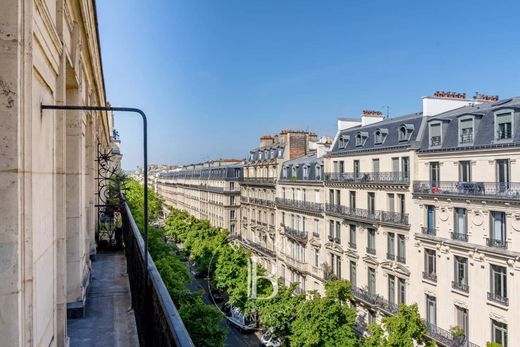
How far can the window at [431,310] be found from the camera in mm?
23125

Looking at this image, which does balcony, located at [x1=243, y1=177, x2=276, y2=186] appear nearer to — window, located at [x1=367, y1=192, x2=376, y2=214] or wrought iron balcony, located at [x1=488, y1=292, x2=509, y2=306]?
window, located at [x1=367, y1=192, x2=376, y2=214]

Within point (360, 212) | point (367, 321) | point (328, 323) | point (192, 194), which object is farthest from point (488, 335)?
point (192, 194)

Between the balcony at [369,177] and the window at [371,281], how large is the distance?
5.98 m

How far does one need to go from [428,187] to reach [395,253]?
4.95 meters

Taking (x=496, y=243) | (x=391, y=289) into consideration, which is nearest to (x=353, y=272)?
(x=391, y=289)

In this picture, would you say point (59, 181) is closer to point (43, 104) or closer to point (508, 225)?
point (43, 104)

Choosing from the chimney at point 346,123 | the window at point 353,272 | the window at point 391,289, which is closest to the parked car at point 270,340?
the window at point 353,272

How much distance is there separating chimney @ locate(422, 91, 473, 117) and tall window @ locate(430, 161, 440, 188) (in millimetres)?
3385

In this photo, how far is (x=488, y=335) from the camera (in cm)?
1981

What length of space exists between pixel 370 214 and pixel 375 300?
5539 millimetres

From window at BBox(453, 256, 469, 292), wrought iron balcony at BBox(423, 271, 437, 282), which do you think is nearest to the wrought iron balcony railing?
window at BBox(453, 256, 469, 292)

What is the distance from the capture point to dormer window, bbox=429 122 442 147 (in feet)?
76.3

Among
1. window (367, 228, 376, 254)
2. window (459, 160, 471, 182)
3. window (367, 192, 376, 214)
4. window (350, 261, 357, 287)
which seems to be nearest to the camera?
window (459, 160, 471, 182)

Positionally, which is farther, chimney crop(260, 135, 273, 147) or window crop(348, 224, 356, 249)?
chimney crop(260, 135, 273, 147)
